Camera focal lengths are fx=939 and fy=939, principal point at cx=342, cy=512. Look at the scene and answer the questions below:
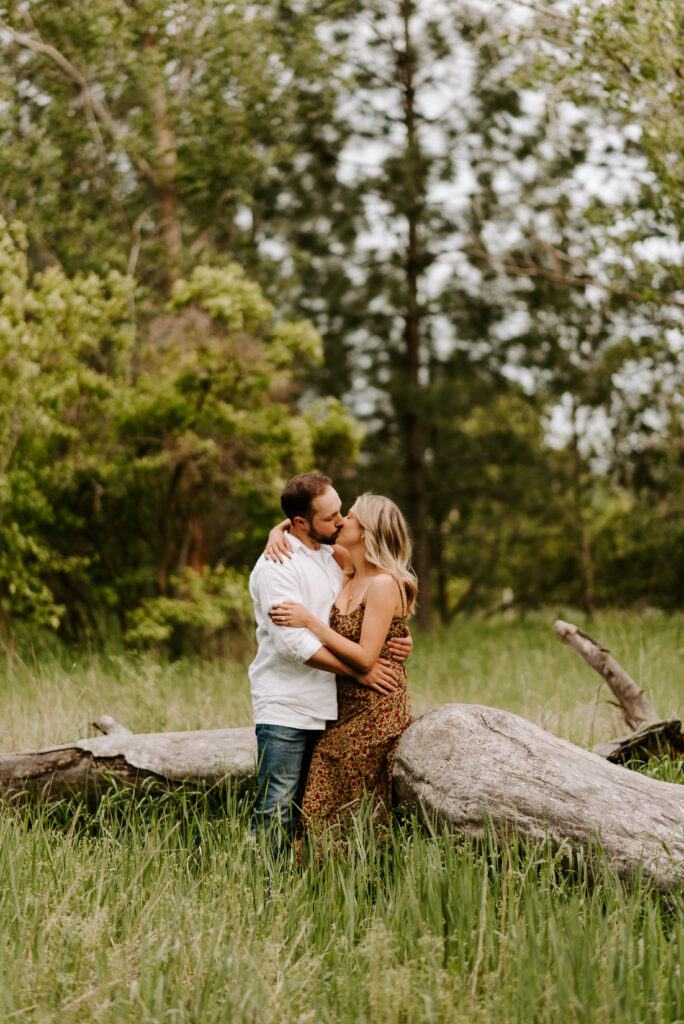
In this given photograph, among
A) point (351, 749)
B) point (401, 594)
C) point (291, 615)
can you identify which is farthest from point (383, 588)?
point (351, 749)

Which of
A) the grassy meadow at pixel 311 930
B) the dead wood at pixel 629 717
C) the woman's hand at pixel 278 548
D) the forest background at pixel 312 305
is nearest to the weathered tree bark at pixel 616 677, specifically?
the dead wood at pixel 629 717

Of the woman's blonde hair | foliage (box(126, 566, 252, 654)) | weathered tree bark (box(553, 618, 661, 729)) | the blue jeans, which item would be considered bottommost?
foliage (box(126, 566, 252, 654))

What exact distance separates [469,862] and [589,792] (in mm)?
729

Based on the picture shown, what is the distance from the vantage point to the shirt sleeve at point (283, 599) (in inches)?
151

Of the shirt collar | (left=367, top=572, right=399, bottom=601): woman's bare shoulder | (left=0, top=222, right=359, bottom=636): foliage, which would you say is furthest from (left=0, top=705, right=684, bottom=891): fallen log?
(left=0, top=222, right=359, bottom=636): foliage

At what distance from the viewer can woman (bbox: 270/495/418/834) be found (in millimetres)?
3887

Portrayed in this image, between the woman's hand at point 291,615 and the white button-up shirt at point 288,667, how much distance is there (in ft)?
0.19

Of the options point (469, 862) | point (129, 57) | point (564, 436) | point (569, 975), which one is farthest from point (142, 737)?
point (564, 436)

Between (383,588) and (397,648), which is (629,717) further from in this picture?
(383,588)

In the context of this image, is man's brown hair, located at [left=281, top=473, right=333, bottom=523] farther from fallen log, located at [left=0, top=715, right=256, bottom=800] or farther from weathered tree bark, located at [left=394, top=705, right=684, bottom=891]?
fallen log, located at [left=0, top=715, right=256, bottom=800]

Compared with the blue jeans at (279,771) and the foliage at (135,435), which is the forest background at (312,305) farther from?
the blue jeans at (279,771)

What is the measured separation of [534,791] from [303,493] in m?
1.56

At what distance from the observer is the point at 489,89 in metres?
16.1

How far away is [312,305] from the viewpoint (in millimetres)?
17078
